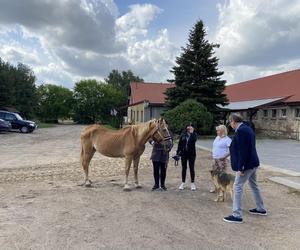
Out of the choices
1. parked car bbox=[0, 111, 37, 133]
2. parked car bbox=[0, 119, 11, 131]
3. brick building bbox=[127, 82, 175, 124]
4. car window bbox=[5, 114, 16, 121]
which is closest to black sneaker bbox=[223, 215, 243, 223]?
parked car bbox=[0, 119, 11, 131]

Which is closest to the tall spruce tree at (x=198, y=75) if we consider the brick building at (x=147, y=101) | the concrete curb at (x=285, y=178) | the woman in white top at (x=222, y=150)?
the brick building at (x=147, y=101)

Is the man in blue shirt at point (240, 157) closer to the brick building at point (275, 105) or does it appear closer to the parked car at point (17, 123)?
the brick building at point (275, 105)

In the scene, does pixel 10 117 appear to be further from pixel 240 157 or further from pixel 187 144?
pixel 240 157

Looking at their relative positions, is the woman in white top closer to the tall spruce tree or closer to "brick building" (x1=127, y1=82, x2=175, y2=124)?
the tall spruce tree

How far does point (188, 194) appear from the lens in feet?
27.2

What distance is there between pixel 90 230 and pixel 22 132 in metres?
30.6

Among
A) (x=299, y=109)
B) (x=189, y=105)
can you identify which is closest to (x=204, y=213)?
(x=189, y=105)

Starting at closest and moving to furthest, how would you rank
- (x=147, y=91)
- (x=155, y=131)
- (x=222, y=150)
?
1. (x=222, y=150)
2. (x=155, y=131)
3. (x=147, y=91)

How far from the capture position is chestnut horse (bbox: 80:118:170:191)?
8.61 meters

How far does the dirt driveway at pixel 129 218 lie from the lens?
5.07 m

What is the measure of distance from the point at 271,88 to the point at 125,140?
102 feet

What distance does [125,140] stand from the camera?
9.01 meters

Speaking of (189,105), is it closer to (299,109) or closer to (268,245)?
(299,109)

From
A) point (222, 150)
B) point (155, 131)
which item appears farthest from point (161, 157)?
point (222, 150)
